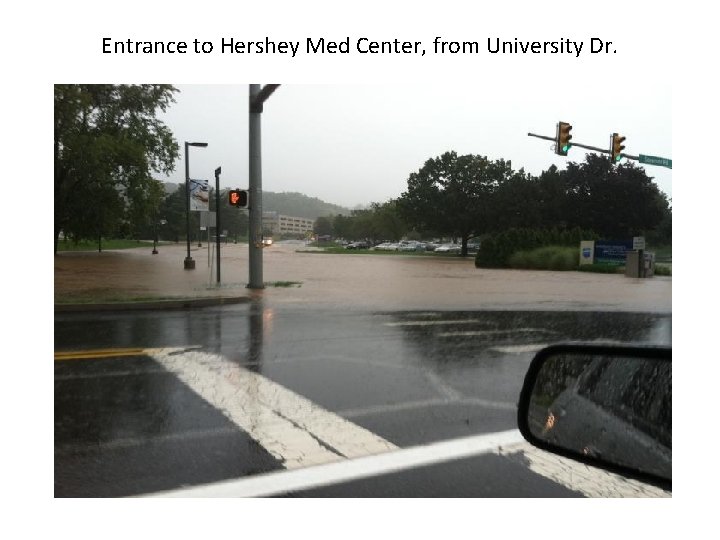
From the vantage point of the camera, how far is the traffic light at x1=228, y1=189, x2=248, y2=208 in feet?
50.0

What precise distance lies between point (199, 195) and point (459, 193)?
39.0 m

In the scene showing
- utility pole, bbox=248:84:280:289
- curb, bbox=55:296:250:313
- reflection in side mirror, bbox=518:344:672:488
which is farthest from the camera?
utility pole, bbox=248:84:280:289

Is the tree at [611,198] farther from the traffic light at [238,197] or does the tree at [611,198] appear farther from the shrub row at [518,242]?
the traffic light at [238,197]

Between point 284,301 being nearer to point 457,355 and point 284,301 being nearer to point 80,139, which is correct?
point 457,355

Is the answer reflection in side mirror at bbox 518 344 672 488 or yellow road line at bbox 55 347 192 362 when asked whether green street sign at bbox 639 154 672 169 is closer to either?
yellow road line at bbox 55 347 192 362

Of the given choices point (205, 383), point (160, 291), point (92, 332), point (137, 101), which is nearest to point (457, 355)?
point (205, 383)

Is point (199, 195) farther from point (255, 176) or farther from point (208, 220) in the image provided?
point (255, 176)

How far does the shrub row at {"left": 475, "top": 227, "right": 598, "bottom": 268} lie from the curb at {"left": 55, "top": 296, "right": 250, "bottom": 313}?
23.5 metres

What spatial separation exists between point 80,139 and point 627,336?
26031 millimetres

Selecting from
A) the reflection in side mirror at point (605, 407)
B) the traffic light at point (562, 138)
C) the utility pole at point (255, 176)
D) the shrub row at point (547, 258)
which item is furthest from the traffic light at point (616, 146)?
the reflection in side mirror at point (605, 407)

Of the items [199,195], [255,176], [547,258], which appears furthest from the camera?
[547,258]

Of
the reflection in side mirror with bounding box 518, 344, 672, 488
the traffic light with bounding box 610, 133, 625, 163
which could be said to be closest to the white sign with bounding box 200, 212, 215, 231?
the traffic light with bounding box 610, 133, 625, 163

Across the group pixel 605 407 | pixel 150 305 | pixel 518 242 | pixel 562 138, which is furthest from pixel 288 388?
pixel 518 242

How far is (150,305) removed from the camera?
472 inches
